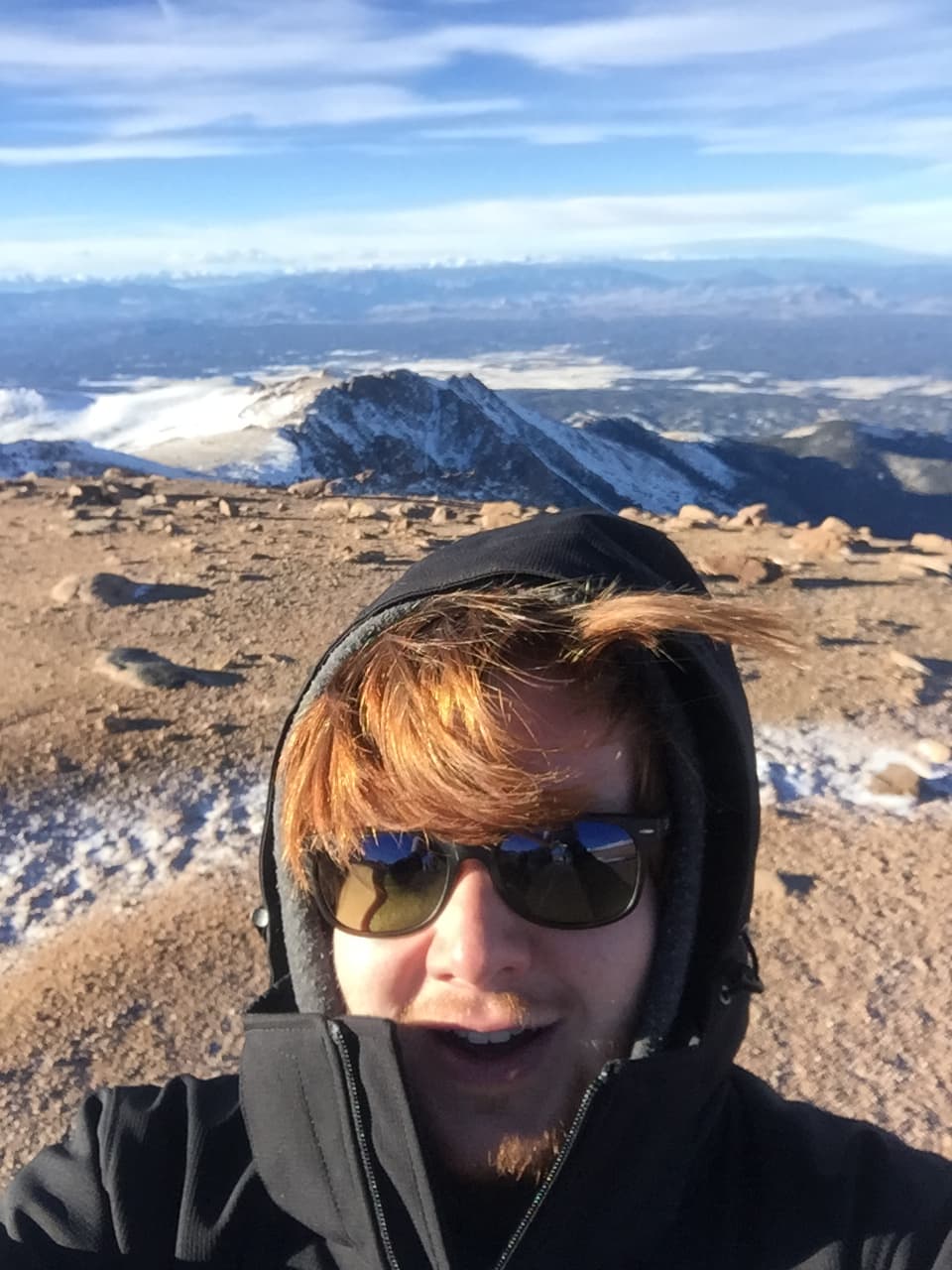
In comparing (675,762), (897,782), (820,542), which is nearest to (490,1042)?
(675,762)

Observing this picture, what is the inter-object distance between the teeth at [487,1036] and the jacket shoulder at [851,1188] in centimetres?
50

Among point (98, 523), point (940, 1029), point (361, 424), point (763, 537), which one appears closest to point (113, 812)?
point (940, 1029)

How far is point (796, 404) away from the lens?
18588 cm

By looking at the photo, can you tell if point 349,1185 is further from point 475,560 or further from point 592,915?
point 475,560

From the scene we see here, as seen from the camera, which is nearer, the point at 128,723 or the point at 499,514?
the point at 128,723

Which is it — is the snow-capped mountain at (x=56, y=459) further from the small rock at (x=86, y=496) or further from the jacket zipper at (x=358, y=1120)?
the jacket zipper at (x=358, y=1120)

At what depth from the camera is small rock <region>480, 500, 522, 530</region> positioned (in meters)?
13.4

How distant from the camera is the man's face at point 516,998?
65.7 inches

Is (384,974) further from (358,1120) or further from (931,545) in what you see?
(931,545)

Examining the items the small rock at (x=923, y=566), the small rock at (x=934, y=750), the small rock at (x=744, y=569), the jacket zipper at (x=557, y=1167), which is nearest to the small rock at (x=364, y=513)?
the small rock at (x=744, y=569)

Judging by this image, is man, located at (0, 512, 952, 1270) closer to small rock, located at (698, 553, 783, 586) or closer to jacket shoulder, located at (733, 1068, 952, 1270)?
jacket shoulder, located at (733, 1068, 952, 1270)

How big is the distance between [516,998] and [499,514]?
494 inches

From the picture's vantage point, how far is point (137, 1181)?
1.78m

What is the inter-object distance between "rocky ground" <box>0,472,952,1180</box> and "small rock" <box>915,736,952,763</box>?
0.04 feet
